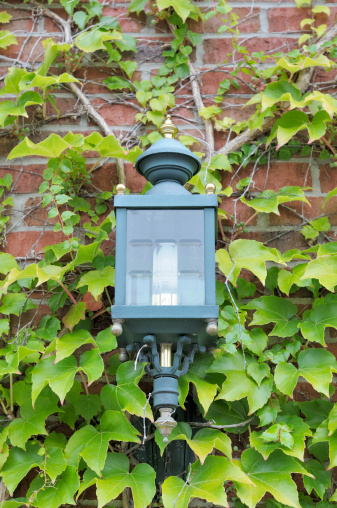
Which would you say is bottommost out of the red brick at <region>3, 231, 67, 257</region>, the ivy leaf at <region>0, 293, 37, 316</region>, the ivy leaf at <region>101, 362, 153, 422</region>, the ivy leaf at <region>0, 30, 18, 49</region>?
the ivy leaf at <region>101, 362, 153, 422</region>

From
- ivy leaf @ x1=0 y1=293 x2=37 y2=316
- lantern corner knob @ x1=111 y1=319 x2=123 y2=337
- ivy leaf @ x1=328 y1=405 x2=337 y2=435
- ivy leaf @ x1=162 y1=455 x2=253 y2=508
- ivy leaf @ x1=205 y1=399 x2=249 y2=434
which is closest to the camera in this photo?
lantern corner knob @ x1=111 y1=319 x2=123 y2=337

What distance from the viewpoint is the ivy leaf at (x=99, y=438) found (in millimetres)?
1391

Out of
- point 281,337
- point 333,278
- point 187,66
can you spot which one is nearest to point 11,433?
point 281,337

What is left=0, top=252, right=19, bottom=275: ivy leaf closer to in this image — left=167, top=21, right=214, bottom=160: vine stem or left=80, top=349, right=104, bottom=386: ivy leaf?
left=80, top=349, right=104, bottom=386: ivy leaf

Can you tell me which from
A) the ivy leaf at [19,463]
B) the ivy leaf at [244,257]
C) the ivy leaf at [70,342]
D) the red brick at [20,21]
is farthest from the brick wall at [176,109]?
the ivy leaf at [19,463]

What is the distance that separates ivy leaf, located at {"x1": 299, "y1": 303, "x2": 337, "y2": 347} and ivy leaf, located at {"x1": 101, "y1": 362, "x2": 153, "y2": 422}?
1.32 feet

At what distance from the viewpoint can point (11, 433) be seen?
1517 mm

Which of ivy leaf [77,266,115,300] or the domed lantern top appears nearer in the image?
the domed lantern top

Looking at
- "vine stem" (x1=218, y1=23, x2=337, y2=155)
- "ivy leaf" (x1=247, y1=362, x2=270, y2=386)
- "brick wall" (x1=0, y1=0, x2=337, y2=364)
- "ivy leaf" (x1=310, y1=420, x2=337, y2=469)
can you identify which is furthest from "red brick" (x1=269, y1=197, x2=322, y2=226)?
"ivy leaf" (x1=310, y1=420, x2=337, y2=469)

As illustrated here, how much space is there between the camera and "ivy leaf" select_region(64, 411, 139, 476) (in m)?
1.39

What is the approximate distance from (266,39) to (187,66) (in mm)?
259

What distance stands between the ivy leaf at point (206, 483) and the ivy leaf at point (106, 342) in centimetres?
32

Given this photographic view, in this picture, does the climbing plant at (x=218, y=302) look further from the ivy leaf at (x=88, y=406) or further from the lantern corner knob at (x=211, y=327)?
the lantern corner knob at (x=211, y=327)

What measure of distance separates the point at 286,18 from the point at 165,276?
1.13 meters
